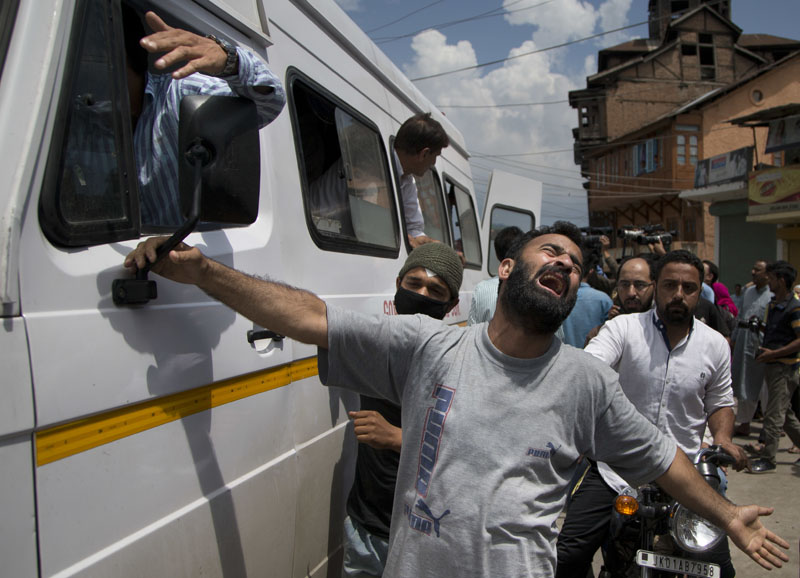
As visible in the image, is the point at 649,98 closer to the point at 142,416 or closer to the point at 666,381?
the point at 666,381

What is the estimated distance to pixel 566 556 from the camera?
109 inches

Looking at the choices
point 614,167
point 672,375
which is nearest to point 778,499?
point 672,375

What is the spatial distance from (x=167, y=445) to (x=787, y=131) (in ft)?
77.9

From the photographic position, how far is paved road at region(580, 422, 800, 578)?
4.07 m

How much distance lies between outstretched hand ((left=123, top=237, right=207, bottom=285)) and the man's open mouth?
920 millimetres

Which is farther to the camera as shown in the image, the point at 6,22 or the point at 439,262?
the point at 439,262

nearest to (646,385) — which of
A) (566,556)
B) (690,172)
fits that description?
(566,556)

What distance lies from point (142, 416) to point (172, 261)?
0.38 m

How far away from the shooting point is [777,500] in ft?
17.5

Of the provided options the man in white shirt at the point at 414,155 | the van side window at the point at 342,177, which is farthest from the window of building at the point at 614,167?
the van side window at the point at 342,177

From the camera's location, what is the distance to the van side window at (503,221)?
5.96 meters

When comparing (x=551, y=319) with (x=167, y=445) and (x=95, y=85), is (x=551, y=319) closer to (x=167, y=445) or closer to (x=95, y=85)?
(x=167, y=445)

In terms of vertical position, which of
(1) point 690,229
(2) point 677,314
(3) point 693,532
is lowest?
(3) point 693,532

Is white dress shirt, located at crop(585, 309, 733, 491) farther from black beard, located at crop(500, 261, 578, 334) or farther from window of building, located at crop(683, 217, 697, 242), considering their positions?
window of building, located at crop(683, 217, 697, 242)
